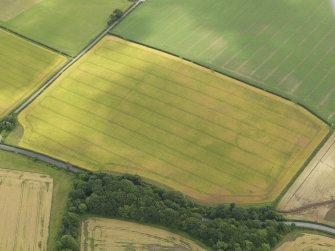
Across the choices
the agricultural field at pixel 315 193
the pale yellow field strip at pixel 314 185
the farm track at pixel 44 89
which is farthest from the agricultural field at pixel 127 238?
the pale yellow field strip at pixel 314 185

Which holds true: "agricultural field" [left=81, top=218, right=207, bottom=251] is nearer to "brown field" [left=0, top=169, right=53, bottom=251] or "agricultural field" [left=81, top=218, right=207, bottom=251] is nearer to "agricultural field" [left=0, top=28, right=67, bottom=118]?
"brown field" [left=0, top=169, right=53, bottom=251]

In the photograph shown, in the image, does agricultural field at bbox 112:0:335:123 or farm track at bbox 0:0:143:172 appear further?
agricultural field at bbox 112:0:335:123

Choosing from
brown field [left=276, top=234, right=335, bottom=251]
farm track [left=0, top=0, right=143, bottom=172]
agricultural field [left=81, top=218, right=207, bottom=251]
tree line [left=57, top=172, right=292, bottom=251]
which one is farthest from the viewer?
farm track [left=0, top=0, right=143, bottom=172]

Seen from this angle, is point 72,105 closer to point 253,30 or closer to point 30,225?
point 30,225

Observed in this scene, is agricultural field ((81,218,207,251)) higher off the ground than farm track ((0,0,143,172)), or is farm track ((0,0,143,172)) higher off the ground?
farm track ((0,0,143,172))

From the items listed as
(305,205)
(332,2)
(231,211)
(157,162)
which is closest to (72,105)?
(157,162)

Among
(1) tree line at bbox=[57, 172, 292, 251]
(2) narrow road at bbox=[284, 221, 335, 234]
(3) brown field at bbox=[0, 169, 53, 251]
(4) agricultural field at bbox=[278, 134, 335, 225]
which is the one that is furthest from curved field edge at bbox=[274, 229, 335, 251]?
(3) brown field at bbox=[0, 169, 53, 251]
